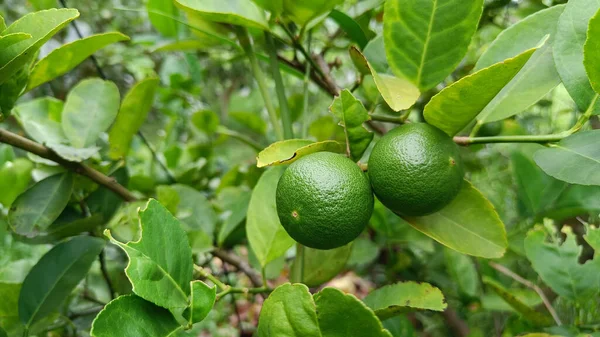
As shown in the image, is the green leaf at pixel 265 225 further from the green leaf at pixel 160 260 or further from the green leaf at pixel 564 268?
the green leaf at pixel 564 268

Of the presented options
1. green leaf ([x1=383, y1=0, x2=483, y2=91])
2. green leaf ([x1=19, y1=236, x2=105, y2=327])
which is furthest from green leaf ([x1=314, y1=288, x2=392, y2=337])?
green leaf ([x1=19, y1=236, x2=105, y2=327])

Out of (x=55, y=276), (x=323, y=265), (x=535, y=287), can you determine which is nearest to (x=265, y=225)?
(x=323, y=265)

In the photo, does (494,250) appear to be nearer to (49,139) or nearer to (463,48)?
(463,48)

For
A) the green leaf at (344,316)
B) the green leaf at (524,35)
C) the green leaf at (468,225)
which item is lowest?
the green leaf at (468,225)

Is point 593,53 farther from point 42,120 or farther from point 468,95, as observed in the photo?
point 42,120

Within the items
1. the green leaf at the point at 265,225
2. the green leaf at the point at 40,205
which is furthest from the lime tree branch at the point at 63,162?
the green leaf at the point at 265,225

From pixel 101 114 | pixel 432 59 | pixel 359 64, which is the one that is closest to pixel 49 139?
pixel 101 114
